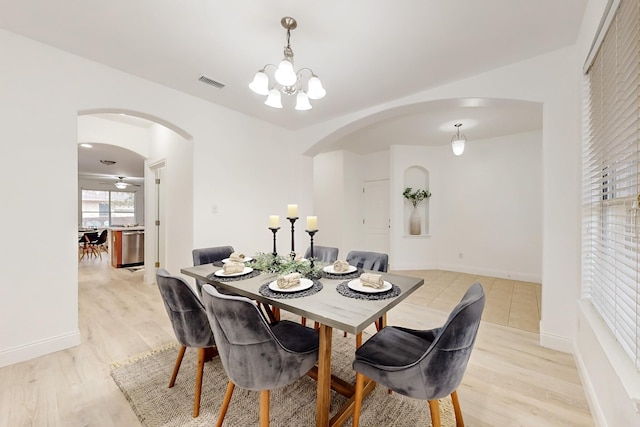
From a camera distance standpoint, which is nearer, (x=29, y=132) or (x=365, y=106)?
(x=29, y=132)

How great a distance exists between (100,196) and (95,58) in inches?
396

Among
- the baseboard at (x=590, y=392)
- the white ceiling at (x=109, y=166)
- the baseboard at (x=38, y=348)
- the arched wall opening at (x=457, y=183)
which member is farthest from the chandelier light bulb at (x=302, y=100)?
the white ceiling at (x=109, y=166)

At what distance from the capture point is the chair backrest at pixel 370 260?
2.33m

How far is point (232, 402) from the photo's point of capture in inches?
64.7

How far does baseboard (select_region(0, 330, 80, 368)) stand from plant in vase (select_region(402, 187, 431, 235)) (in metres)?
5.23

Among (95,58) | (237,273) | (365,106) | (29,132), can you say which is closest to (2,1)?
(95,58)

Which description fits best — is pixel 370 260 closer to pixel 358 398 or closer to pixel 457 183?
pixel 358 398

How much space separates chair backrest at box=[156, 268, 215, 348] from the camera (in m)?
1.49

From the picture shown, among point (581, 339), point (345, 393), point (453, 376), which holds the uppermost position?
point (453, 376)

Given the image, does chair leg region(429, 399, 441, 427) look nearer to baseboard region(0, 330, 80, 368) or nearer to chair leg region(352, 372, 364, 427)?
chair leg region(352, 372, 364, 427)

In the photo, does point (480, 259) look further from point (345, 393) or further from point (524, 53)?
point (345, 393)

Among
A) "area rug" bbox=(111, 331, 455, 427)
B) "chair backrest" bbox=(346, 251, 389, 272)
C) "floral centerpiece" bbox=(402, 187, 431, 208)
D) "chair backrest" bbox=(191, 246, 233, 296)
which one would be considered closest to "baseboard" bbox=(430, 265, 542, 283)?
"floral centerpiece" bbox=(402, 187, 431, 208)

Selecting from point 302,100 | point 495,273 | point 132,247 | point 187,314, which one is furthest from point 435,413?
point 132,247

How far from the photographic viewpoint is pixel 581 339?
6.35ft
